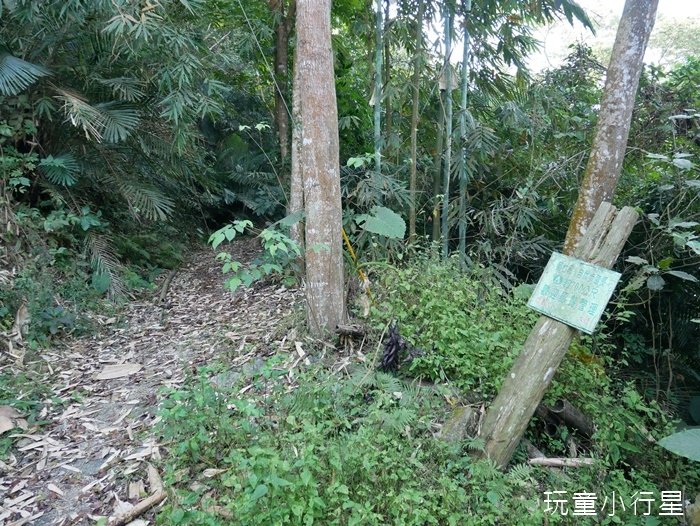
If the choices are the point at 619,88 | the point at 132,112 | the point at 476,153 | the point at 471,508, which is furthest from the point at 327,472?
the point at 132,112

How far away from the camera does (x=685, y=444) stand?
2189 mm

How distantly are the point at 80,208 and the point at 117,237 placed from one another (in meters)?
0.55

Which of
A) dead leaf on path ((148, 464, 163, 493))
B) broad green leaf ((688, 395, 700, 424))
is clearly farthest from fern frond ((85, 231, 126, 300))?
broad green leaf ((688, 395, 700, 424))

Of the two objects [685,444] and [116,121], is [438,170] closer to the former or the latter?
[116,121]

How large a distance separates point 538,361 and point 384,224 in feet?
5.51

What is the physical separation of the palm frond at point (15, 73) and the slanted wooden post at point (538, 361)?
16.8 feet

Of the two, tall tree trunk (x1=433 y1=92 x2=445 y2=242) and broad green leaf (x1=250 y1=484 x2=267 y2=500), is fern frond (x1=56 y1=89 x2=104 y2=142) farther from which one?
broad green leaf (x1=250 y1=484 x2=267 y2=500)

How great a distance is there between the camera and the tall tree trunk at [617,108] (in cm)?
352

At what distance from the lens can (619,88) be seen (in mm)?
3615

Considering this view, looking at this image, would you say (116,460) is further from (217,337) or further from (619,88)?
(619,88)

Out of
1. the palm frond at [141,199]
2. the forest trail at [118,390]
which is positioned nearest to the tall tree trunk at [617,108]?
the forest trail at [118,390]

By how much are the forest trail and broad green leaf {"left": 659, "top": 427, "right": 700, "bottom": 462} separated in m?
2.56

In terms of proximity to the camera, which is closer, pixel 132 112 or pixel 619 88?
pixel 619 88

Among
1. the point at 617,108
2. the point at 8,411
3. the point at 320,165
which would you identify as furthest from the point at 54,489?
the point at 617,108
